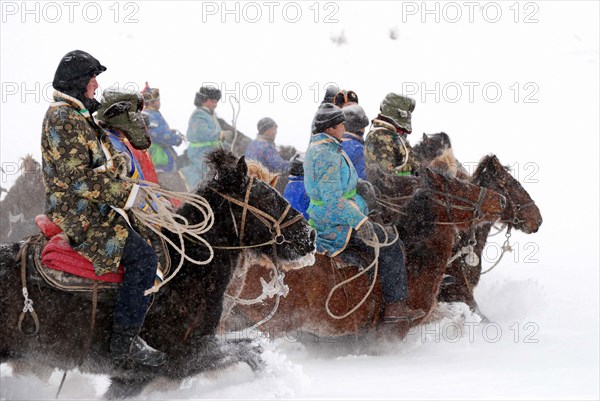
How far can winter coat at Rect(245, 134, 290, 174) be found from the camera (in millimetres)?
12031

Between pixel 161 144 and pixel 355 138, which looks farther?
pixel 161 144

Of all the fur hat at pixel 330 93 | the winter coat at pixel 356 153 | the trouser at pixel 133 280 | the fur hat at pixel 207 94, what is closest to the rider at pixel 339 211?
the winter coat at pixel 356 153

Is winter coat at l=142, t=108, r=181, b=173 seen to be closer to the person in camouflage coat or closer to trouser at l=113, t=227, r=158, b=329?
the person in camouflage coat

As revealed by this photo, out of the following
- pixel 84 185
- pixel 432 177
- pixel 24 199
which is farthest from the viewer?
pixel 24 199

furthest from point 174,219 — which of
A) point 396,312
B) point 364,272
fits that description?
point 396,312

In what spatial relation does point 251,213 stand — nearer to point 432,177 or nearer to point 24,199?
point 432,177

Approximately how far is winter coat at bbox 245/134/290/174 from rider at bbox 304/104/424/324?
15.7 feet

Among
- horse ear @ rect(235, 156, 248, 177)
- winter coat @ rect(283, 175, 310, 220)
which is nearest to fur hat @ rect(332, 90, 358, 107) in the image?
winter coat @ rect(283, 175, 310, 220)

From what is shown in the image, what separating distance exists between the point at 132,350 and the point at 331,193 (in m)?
2.47

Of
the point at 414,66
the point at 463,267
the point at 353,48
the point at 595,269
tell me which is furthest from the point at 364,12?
the point at 463,267

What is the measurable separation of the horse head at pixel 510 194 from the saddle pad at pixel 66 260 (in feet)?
15.2

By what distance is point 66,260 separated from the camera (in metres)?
5.03

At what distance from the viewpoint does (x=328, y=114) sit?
7000 millimetres

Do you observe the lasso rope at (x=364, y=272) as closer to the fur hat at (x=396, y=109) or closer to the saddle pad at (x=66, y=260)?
the fur hat at (x=396, y=109)
